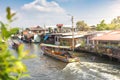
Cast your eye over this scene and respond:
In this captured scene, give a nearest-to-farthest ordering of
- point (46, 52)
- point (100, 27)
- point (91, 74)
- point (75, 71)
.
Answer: point (91, 74) → point (75, 71) → point (46, 52) → point (100, 27)

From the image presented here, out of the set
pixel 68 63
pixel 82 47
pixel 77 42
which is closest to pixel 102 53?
pixel 68 63

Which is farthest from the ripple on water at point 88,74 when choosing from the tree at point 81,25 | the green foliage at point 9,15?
the tree at point 81,25

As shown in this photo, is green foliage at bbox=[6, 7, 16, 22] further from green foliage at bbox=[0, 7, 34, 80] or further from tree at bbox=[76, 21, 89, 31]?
tree at bbox=[76, 21, 89, 31]

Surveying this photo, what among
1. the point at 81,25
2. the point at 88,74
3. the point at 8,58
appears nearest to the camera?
the point at 8,58

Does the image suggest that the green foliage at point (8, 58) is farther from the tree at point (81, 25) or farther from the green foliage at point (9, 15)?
the tree at point (81, 25)

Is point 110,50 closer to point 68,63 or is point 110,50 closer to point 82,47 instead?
point 68,63

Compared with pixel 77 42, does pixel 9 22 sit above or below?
above

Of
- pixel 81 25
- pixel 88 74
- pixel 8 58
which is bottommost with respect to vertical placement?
pixel 88 74

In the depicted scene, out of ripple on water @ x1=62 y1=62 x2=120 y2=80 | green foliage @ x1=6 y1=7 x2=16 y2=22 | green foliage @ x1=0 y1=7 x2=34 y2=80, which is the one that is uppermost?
green foliage @ x1=6 y1=7 x2=16 y2=22

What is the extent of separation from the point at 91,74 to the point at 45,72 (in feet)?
19.6

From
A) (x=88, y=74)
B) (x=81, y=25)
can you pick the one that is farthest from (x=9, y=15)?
(x=81, y=25)

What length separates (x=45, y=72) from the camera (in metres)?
27.3

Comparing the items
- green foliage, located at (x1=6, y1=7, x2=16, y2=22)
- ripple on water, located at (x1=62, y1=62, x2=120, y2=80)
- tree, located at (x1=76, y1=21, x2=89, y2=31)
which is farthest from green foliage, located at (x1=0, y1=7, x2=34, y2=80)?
tree, located at (x1=76, y1=21, x2=89, y2=31)

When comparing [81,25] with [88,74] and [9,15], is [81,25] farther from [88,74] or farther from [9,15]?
[9,15]
